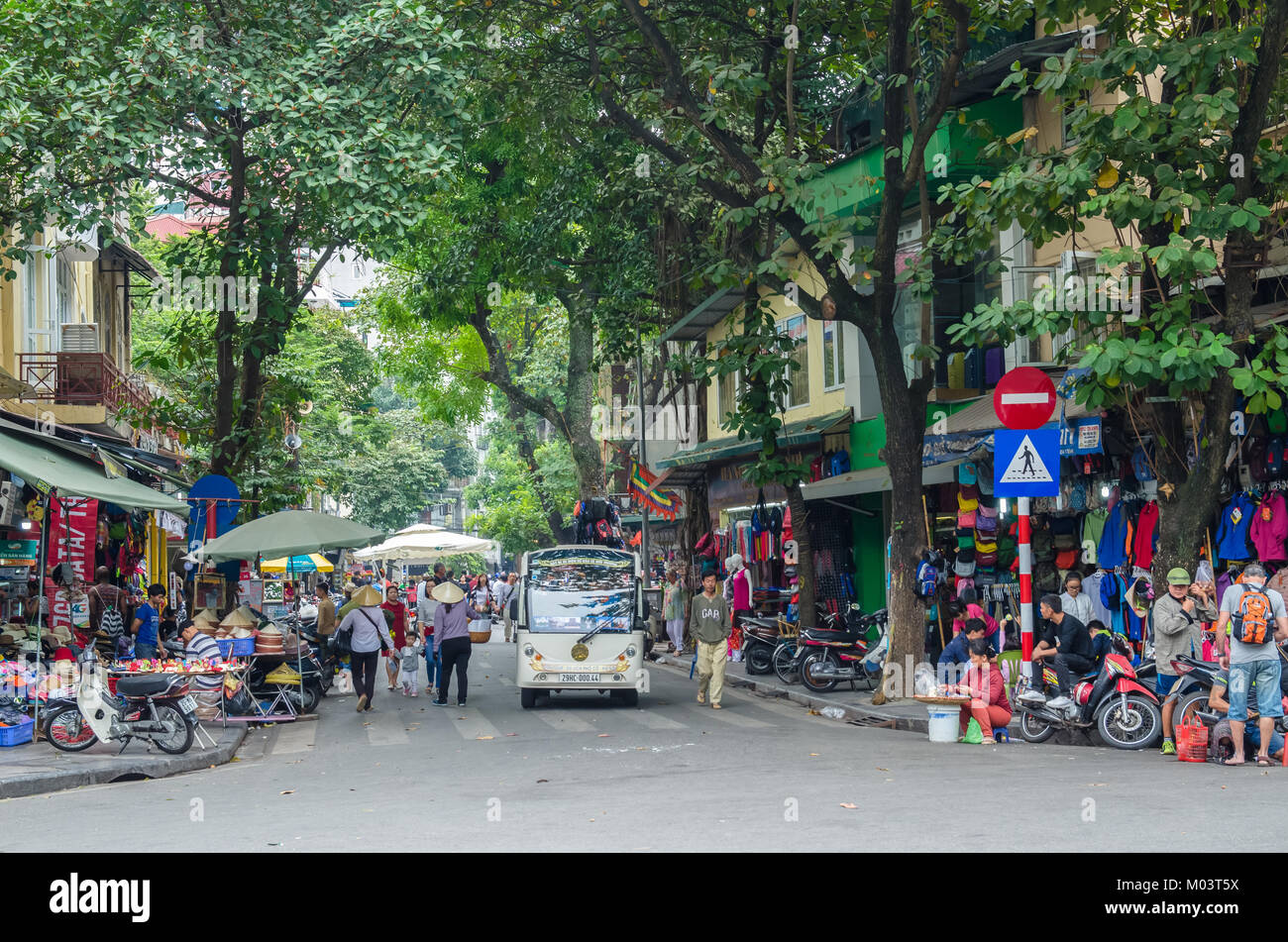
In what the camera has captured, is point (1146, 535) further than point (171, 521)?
No

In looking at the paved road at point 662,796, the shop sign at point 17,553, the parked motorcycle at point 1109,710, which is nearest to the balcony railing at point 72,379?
the shop sign at point 17,553

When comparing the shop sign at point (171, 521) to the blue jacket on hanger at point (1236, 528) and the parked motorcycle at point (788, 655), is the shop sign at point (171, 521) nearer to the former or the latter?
the parked motorcycle at point (788, 655)

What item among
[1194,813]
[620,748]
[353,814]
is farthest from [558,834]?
[620,748]

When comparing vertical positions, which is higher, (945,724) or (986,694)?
(986,694)

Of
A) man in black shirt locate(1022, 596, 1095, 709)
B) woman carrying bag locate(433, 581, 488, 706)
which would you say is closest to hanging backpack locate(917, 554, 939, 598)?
man in black shirt locate(1022, 596, 1095, 709)

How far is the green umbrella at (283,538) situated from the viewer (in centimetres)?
1903

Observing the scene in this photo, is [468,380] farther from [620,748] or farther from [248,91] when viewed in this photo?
[620,748]

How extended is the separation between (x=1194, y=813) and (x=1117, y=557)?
7771mm

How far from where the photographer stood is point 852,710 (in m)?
17.2

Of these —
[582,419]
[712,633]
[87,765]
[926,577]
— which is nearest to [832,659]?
[926,577]

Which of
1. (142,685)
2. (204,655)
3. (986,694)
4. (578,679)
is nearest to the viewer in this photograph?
(142,685)

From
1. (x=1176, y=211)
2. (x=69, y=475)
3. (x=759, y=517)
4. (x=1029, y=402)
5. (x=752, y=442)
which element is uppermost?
(x=1176, y=211)
